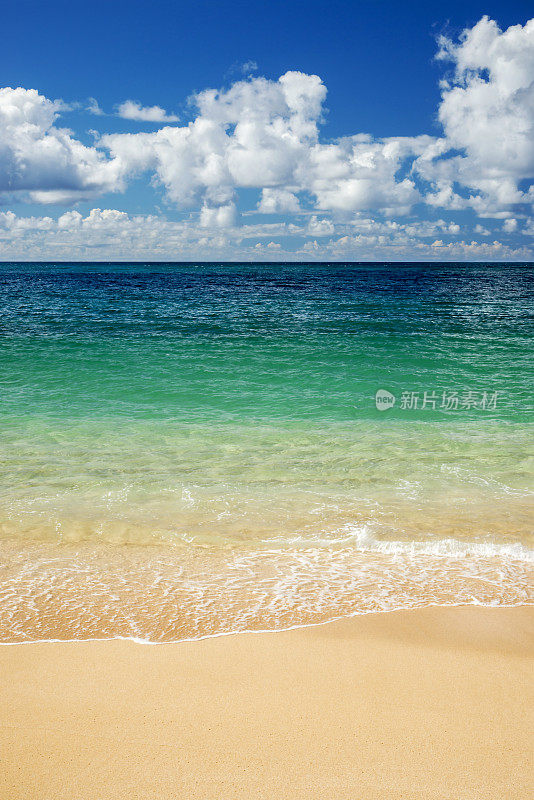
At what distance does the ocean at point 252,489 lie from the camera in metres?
5.41

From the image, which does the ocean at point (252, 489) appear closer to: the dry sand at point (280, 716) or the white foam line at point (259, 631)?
the white foam line at point (259, 631)

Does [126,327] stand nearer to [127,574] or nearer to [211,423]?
[211,423]

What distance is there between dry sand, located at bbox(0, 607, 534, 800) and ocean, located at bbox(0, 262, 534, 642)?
19.1 inches

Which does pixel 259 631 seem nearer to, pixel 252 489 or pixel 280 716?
pixel 280 716

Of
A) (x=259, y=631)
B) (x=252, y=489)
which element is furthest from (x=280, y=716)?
(x=252, y=489)

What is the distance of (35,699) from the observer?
3777 mm

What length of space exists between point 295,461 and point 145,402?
6254 mm

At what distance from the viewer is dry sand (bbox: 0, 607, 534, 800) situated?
10.1ft

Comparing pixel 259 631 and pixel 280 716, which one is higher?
pixel 280 716

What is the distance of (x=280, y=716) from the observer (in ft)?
11.9

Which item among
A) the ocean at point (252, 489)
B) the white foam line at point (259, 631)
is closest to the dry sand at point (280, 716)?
the white foam line at point (259, 631)

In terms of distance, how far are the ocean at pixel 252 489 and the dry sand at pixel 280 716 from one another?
1.59ft

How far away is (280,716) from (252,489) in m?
4.94

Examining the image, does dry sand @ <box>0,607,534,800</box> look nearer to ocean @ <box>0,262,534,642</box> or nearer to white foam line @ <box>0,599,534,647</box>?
white foam line @ <box>0,599,534,647</box>
